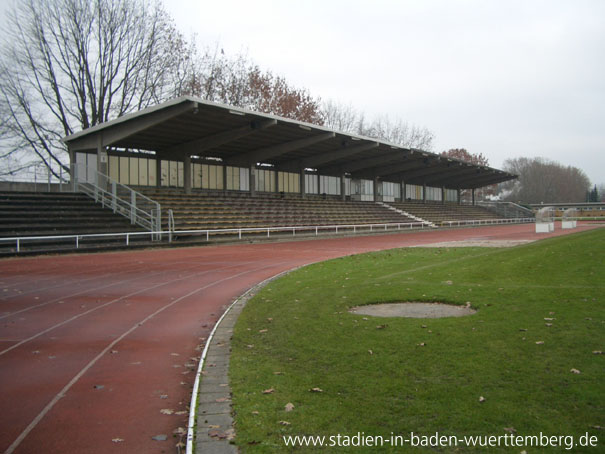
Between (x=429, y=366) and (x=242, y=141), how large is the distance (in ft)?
107

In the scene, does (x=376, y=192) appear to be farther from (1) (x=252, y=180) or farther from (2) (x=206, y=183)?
(2) (x=206, y=183)

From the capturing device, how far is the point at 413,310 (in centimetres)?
823

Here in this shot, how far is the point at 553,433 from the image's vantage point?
3.61 meters

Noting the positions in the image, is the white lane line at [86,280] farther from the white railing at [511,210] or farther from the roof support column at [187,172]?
the white railing at [511,210]

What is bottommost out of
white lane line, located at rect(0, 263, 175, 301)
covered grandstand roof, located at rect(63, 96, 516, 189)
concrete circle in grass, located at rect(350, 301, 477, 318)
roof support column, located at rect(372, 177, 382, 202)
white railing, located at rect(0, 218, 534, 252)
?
white lane line, located at rect(0, 263, 175, 301)

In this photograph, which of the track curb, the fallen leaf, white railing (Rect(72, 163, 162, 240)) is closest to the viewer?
the track curb

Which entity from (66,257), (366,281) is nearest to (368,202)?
(66,257)

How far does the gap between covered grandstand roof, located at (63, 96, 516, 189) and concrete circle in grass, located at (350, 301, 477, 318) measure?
20498 mm

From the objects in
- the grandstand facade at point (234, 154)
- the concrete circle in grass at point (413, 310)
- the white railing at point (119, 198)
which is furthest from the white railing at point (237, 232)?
the concrete circle in grass at point (413, 310)

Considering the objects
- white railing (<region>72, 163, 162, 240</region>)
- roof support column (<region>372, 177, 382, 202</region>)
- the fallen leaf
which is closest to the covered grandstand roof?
roof support column (<region>372, 177, 382, 202</region>)

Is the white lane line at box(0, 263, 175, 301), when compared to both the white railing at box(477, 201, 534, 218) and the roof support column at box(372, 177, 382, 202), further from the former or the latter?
the white railing at box(477, 201, 534, 218)

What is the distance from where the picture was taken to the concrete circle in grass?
7801mm

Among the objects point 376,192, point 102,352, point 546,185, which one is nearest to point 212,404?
point 102,352

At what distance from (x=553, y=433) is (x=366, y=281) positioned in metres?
8.18
